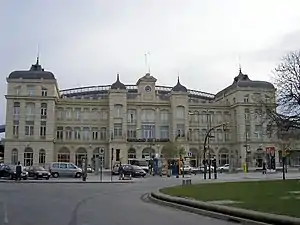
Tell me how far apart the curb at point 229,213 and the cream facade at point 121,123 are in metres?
82.0

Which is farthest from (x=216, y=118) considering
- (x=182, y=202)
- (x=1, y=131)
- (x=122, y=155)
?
Result: (x=182, y=202)

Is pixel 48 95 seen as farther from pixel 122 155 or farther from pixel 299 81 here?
pixel 299 81

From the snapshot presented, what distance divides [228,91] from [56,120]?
45021mm

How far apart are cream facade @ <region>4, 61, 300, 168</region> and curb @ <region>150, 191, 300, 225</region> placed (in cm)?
8203

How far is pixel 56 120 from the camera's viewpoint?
10556cm

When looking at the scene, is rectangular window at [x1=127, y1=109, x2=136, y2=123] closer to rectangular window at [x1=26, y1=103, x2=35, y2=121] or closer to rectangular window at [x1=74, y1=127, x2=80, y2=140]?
rectangular window at [x1=74, y1=127, x2=80, y2=140]

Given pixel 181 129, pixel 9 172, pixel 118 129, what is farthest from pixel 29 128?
pixel 9 172

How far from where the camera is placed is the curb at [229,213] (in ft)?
38.0

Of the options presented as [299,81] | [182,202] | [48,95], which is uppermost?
[48,95]

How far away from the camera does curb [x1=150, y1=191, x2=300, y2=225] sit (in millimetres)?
11594

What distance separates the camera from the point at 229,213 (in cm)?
1413

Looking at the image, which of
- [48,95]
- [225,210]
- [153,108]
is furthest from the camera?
[153,108]

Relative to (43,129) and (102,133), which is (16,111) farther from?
(102,133)

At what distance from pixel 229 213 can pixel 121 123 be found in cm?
9140
